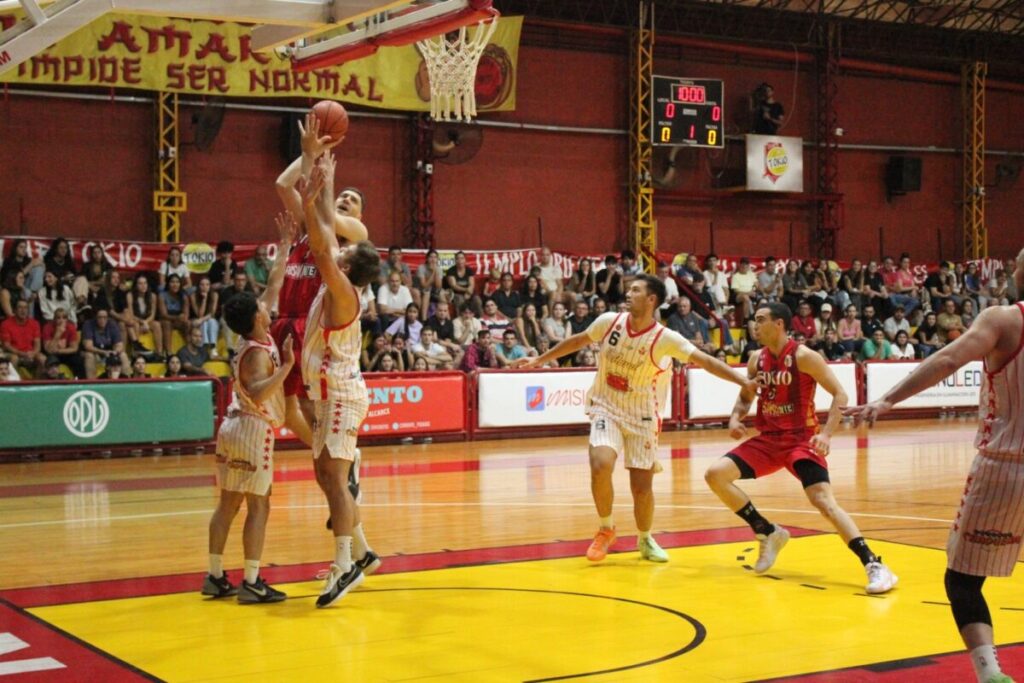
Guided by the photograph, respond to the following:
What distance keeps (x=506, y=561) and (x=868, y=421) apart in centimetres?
407

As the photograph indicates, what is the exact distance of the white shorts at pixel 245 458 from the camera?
693 centimetres

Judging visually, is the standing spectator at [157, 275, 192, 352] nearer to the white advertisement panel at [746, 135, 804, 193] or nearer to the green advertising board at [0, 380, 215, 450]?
the green advertising board at [0, 380, 215, 450]

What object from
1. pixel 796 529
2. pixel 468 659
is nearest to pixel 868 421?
pixel 468 659

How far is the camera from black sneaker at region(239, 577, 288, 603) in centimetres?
679

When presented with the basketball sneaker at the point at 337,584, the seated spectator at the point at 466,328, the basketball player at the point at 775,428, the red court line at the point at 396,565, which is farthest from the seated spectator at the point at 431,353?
the basketball sneaker at the point at 337,584

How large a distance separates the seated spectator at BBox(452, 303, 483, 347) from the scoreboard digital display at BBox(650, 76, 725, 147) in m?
6.19

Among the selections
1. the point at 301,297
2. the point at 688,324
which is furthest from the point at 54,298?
the point at 301,297

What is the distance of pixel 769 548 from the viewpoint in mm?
7691

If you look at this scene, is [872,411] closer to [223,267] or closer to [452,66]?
[452,66]

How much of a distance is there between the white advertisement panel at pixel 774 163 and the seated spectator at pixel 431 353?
9140 millimetres

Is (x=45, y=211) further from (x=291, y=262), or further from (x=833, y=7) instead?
(x=833, y=7)

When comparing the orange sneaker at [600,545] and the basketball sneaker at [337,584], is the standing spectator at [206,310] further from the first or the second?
the basketball sneaker at [337,584]

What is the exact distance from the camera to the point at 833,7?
2584 centimetres

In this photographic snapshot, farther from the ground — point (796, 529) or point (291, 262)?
point (291, 262)
